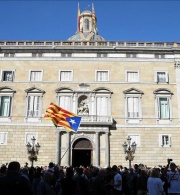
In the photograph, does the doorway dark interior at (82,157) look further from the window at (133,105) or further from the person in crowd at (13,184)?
the person in crowd at (13,184)

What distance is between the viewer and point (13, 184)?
4734 millimetres

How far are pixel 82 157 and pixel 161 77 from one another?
12.1 m

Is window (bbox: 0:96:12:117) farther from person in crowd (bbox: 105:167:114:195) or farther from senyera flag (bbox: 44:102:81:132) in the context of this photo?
person in crowd (bbox: 105:167:114:195)

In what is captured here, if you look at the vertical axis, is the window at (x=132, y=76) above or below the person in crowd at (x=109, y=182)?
above

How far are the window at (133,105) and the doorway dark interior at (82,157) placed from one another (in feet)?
17.7

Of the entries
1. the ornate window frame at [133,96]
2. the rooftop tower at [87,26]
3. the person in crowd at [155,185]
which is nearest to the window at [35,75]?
the ornate window frame at [133,96]

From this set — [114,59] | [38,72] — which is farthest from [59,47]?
[114,59]

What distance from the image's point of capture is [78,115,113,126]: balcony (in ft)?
87.5

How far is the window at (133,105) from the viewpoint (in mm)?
27812

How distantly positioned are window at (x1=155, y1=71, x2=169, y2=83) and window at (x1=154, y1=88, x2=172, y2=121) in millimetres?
1126

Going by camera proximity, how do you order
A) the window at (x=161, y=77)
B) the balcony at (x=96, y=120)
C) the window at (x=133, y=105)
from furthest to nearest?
the window at (x=161, y=77) → the window at (x=133, y=105) → the balcony at (x=96, y=120)

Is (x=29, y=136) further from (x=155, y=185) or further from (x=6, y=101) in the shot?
(x=155, y=185)

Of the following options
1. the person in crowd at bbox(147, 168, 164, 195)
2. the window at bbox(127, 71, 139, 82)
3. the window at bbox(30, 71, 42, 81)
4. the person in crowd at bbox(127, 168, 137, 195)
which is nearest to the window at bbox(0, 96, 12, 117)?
the window at bbox(30, 71, 42, 81)

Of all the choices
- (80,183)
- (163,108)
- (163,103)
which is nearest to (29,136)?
(163,108)
